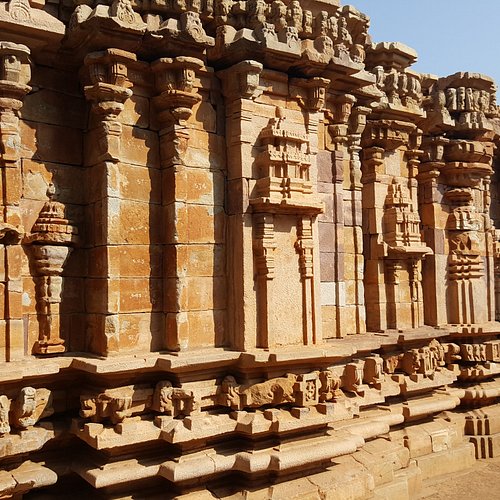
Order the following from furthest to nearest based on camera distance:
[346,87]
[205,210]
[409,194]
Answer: [409,194], [346,87], [205,210]

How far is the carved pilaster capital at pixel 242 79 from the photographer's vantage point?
21.8 feet

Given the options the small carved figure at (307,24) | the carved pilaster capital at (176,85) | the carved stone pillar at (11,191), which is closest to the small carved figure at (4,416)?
the carved stone pillar at (11,191)

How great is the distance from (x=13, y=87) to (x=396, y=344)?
6.83m

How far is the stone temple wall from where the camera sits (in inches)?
231

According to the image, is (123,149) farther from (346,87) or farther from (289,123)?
(346,87)

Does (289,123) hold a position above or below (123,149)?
above

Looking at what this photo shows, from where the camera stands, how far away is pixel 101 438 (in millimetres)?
5621

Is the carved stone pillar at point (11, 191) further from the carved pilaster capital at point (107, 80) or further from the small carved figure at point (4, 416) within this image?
the carved pilaster capital at point (107, 80)

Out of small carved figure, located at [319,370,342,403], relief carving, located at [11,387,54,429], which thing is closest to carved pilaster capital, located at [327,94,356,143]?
small carved figure, located at [319,370,342,403]

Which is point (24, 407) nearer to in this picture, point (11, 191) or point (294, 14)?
point (11, 191)

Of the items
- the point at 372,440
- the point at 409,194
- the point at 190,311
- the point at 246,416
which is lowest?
the point at 372,440

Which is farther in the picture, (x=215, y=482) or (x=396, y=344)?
(x=396, y=344)

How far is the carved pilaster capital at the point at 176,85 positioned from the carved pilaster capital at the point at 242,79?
44 centimetres

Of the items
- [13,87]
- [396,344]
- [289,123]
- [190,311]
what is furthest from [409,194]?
[13,87]
